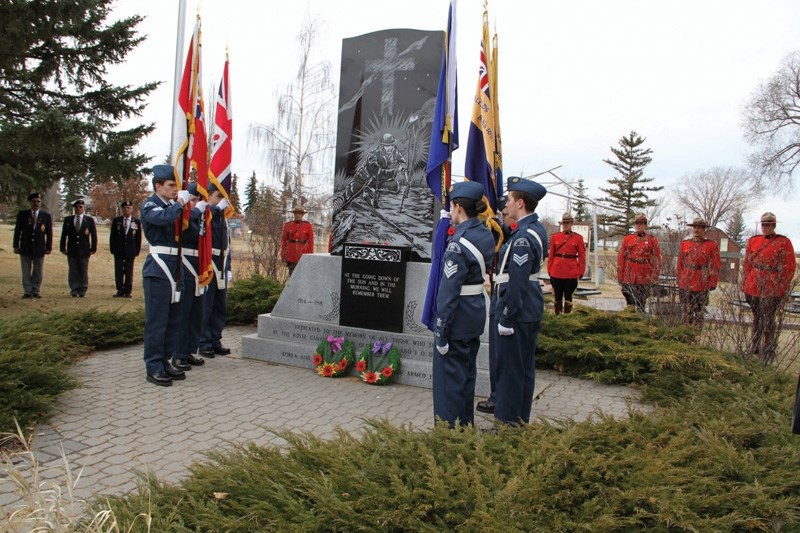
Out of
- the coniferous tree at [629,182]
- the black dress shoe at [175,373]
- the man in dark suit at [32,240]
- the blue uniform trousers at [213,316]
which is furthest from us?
the coniferous tree at [629,182]

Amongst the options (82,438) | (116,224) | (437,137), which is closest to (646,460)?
(437,137)

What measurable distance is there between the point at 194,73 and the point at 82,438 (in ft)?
13.3

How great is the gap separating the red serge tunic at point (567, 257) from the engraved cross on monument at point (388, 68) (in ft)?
15.0

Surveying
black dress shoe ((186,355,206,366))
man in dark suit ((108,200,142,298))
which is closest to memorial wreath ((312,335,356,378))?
black dress shoe ((186,355,206,366))

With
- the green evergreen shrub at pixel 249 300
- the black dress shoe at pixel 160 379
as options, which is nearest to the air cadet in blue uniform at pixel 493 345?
the black dress shoe at pixel 160 379

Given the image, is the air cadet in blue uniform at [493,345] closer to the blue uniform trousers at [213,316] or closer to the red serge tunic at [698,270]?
the red serge tunic at [698,270]

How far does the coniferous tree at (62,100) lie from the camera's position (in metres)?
8.84

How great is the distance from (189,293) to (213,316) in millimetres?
1039

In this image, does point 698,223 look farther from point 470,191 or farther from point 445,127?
point 470,191

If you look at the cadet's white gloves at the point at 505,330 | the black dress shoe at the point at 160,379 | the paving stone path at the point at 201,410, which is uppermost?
the cadet's white gloves at the point at 505,330

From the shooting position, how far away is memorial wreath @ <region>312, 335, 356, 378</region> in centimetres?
625

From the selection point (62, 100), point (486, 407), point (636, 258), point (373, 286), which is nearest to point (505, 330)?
point (486, 407)

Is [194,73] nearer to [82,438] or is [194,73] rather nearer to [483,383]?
Answer: [82,438]

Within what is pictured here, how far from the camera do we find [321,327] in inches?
261
